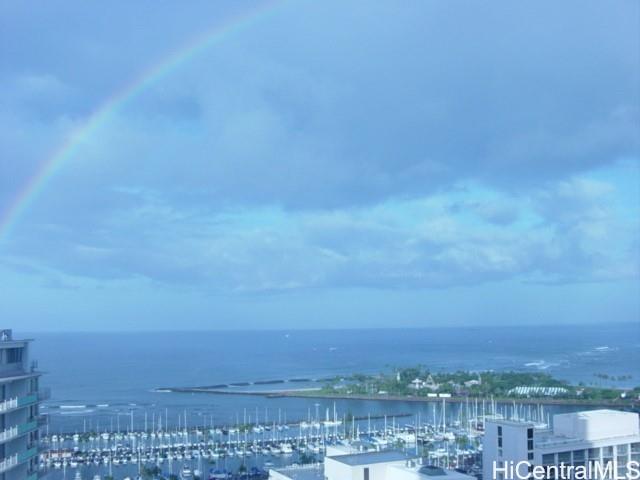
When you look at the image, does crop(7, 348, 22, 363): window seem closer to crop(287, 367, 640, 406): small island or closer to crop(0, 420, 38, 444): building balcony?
crop(0, 420, 38, 444): building balcony

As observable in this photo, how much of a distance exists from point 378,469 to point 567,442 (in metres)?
2.70

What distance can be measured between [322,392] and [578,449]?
19222 millimetres

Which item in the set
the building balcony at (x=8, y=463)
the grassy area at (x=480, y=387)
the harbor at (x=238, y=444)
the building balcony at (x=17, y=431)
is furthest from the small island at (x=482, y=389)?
the building balcony at (x=8, y=463)

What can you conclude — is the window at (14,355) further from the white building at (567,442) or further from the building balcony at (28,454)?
the white building at (567,442)

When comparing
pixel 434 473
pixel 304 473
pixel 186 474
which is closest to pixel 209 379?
pixel 186 474

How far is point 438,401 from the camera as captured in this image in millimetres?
23328

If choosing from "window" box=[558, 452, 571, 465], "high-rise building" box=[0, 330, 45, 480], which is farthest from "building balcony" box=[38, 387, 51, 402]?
"window" box=[558, 452, 571, 465]

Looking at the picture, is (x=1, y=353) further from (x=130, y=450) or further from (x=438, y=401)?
(x=438, y=401)

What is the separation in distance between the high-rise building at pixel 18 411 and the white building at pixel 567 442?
5.02 meters

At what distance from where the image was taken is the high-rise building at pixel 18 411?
189 inches

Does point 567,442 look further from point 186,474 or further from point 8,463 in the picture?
point 186,474

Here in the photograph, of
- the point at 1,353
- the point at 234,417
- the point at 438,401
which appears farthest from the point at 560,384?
the point at 1,353

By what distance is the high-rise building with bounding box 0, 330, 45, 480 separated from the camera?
4797mm

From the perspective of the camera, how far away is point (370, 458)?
6.91m
